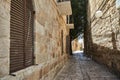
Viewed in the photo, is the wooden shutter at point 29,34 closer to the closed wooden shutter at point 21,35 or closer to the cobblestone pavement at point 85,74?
the closed wooden shutter at point 21,35

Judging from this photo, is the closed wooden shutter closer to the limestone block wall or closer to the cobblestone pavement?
the limestone block wall

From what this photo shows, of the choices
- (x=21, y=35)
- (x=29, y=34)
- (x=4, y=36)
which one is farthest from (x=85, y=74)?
(x=4, y=36)

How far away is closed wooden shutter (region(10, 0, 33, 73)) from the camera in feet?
8.29

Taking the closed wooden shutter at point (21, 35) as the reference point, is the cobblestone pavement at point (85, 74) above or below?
below

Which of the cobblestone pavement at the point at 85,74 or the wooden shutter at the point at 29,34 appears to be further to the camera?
the cobblestone pavement at the point at 85,74

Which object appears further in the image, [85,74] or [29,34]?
[85,74]

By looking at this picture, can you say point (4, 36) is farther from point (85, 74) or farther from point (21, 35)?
point (85, 74)

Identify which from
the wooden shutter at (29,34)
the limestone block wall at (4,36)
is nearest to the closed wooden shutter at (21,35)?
the wooden shutter at (29,34)

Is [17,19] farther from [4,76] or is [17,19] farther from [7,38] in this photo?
[4,76]

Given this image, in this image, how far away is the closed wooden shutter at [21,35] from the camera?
253 cm

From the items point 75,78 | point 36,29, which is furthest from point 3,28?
point 75,78

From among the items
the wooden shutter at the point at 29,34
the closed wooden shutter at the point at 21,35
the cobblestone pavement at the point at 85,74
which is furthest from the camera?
the cobblestone pavement at the point at 85,74

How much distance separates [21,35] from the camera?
2.88 meters

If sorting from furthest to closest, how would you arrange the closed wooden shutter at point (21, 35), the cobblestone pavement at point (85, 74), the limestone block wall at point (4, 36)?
the cobblestone pavement at point (85, 74)
the closed wooden shutter at point (21, 35)
the limestone block wall at point (4, 36)
